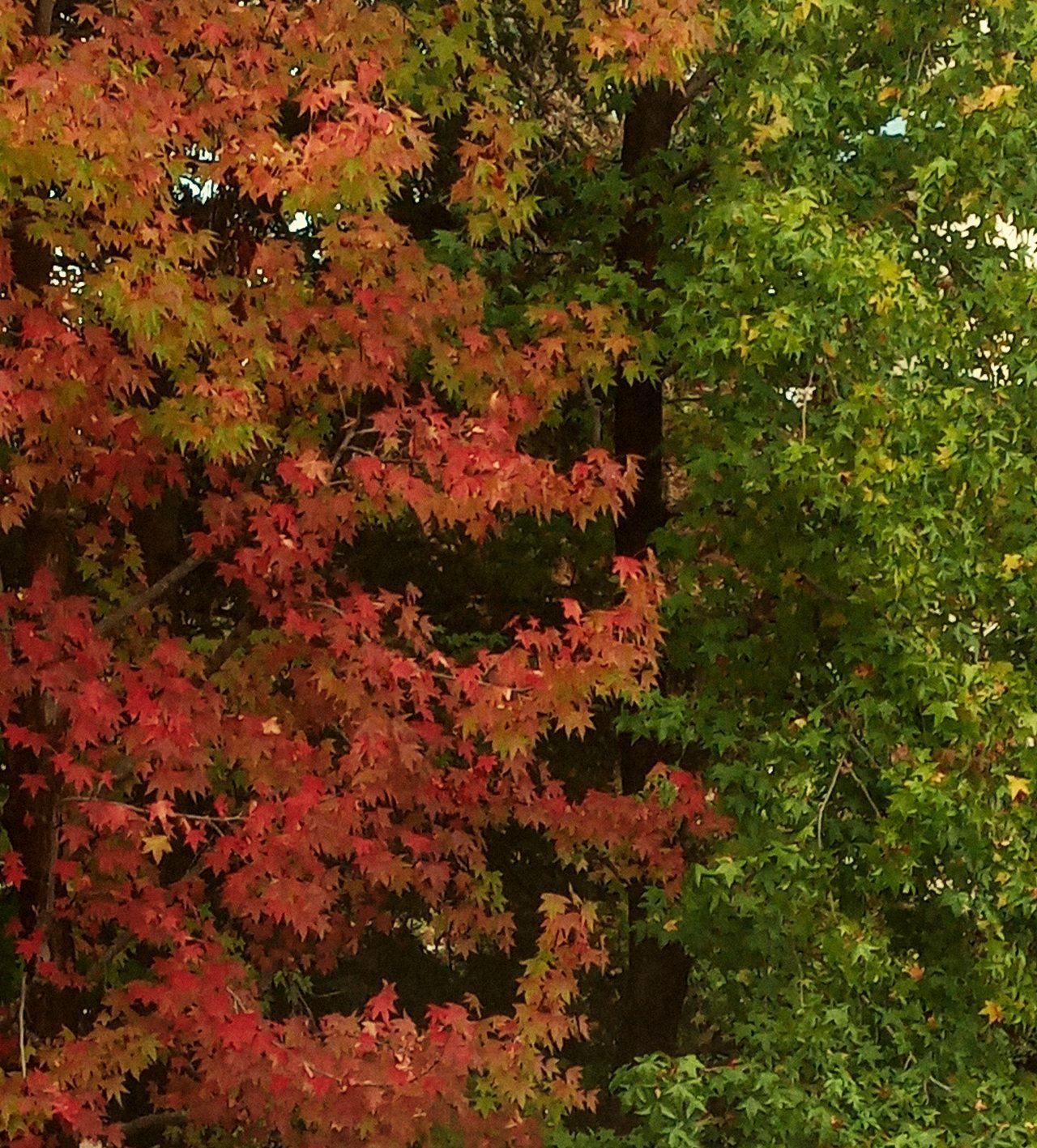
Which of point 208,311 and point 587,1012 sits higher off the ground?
point 208,311

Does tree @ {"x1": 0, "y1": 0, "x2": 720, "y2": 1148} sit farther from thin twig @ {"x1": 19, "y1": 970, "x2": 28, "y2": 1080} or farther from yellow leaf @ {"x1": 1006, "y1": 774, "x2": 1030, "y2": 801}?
yellow leaf @ {"x1": 1006, "y1": 774, "x2": 1030, "y2": 801}

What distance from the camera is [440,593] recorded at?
428 inches

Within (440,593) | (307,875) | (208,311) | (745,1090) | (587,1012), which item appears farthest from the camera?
(587,1012)

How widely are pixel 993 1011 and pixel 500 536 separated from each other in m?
3.58

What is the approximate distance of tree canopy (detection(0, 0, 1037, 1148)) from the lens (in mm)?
6625

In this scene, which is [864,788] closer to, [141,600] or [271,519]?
[271,519]

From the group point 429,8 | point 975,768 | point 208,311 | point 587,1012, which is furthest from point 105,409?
point 587,1012

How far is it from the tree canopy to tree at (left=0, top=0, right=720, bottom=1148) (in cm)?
3

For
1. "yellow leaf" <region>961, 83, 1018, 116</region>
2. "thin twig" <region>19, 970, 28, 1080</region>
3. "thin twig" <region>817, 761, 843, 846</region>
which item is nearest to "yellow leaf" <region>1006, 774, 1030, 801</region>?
"thin twig" <region>817, 761, 843, 846</region>

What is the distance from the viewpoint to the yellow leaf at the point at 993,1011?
321 inches

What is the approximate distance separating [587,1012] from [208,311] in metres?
8.04

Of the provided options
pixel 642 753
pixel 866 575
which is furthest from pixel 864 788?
pixel 642 753

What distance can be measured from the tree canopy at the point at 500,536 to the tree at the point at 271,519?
35mm

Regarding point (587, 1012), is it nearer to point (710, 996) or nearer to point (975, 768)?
point (710, 996)
